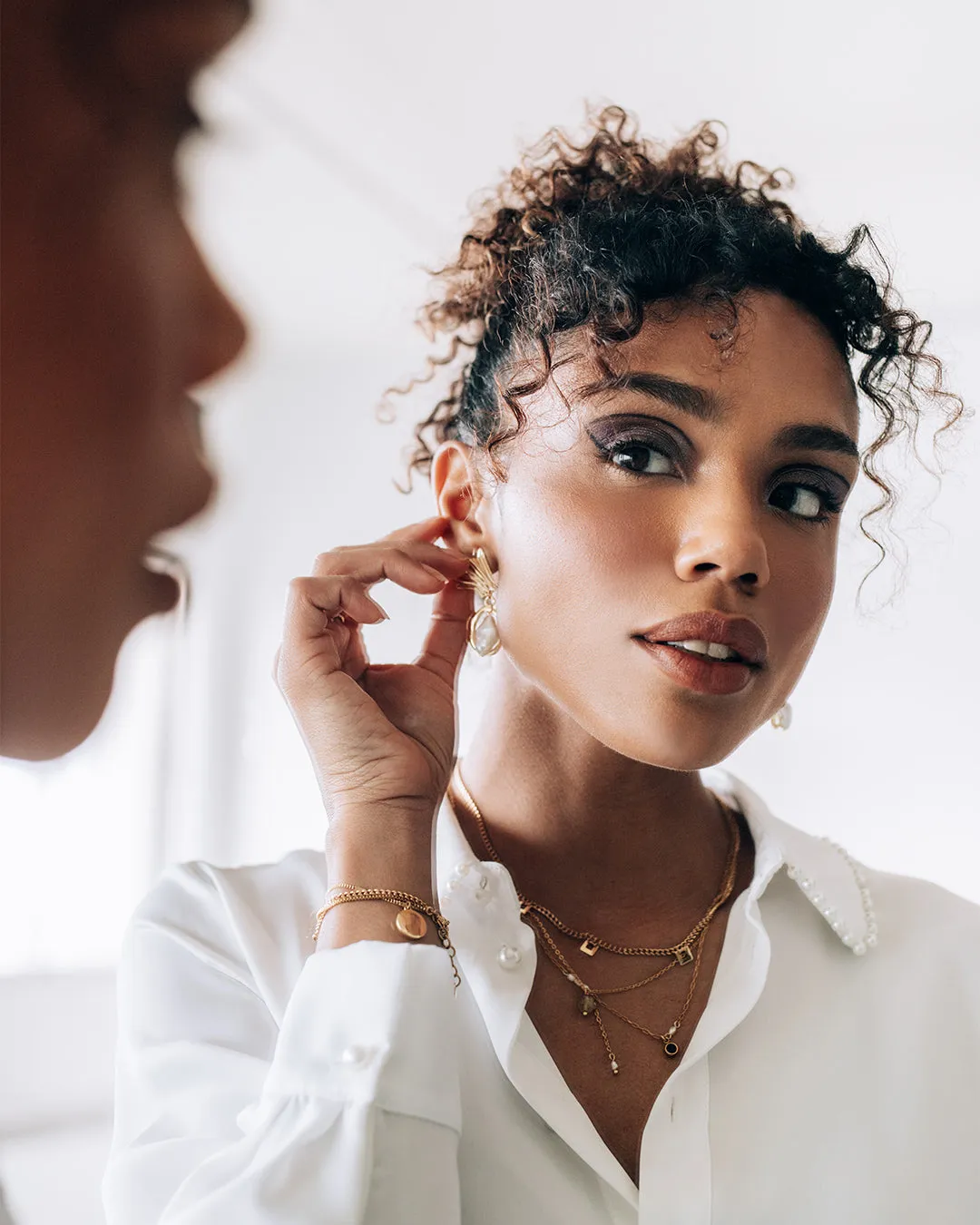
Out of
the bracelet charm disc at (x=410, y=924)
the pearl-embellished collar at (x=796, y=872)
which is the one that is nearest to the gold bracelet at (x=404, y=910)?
the bracelet charm disc at (x=410, y=924)

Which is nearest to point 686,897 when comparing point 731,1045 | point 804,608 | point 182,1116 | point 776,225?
point 731,1045

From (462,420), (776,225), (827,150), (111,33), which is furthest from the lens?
(827,150)

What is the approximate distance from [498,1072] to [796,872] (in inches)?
17.8

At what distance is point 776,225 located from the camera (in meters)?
1.39

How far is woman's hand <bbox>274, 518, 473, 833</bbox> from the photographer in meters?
1.25

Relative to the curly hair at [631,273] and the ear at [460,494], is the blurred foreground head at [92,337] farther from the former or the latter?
the ear at [460,494]

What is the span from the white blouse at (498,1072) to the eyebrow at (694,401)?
1.64 ft

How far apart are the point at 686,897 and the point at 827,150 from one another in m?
1.30

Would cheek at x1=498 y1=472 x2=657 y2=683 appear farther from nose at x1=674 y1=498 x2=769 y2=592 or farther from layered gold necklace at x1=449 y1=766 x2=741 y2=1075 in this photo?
layered gold necklace at x1=449 y1=766 x2=741 y2=1075

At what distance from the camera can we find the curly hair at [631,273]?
132cm

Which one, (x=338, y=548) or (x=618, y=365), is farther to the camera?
(x=338, y=548)

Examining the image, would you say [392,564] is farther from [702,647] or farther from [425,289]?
[425,289]

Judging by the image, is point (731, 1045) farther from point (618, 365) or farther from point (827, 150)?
point (827, 150)

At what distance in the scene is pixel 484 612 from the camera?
1.39m
